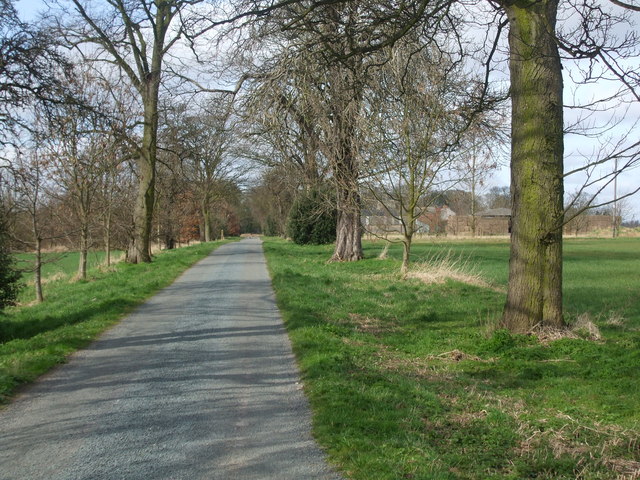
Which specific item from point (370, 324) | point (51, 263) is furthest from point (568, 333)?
point (51, 263)

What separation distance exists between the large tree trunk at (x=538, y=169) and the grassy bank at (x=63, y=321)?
22.4 ft

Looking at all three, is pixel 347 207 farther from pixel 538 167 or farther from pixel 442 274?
pixel 538 167

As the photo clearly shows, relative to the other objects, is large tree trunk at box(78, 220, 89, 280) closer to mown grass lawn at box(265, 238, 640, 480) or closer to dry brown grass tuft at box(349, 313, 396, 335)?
mown grass lawn at box(265, 238, 640, 480)

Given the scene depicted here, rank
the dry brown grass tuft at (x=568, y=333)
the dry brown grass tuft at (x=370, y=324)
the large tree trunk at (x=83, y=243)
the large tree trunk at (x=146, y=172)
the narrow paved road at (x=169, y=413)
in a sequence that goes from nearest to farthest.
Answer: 1. the narrow paved road at (x=169, y=413)
2. the dry brown grass tuft at (x=568, y=333)
3. the dry brown grass tuft at (x=370, y=324)
4. the large tree trunk at (x=83, y=243)
5. the large tree trunk at (x=146, y=172)

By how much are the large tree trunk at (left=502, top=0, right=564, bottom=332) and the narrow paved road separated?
391cm

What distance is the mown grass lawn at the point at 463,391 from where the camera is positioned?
13.8 ft

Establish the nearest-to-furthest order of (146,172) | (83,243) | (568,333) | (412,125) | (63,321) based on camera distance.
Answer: (568,333)
(63,321)
(412,125)
(83,243)
(146,172)

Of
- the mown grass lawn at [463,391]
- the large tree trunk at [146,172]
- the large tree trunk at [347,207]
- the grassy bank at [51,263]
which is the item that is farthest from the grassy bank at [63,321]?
the large tree trunk at [347,207]

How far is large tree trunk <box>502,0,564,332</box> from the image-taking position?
850 cm

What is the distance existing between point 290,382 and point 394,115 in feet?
35.7

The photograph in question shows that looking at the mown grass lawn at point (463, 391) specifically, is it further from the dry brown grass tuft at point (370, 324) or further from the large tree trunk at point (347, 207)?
the large tree trunk at point (347, 207)

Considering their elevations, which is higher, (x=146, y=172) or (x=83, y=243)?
(x=146, y=172)

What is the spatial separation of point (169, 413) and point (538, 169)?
252 inches

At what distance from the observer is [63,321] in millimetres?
10891
